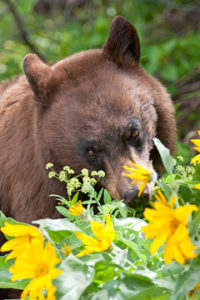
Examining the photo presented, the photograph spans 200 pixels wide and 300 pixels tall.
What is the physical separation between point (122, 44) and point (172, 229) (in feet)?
7.80

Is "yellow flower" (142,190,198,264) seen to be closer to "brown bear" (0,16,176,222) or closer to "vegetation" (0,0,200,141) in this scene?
"brown bear" (0,16,176,222)

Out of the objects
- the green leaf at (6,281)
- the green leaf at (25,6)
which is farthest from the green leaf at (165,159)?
the green leaf at (25,6)

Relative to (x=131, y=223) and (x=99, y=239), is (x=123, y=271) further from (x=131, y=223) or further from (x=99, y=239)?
(x=131, y=223)

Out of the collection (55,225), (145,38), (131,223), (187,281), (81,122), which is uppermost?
(55,225)

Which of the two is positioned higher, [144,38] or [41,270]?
[41,270]

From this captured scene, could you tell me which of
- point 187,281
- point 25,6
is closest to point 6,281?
point 187,281

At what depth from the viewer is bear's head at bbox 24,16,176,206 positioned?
3.08 m

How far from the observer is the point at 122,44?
11.5ft

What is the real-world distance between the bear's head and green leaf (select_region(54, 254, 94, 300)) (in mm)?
1379

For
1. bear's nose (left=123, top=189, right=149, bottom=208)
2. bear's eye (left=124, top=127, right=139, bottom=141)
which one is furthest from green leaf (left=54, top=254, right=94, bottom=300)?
bear's eye (left=124, top=127, right=139, bottom=141)

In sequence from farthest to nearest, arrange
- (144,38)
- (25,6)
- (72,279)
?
1. (144,38)
2. (25,6)
3. (72,279)

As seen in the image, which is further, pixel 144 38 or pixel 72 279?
pixel 144 38

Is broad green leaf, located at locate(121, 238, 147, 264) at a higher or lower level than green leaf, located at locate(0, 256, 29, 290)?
lower

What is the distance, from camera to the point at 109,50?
3543 mm
